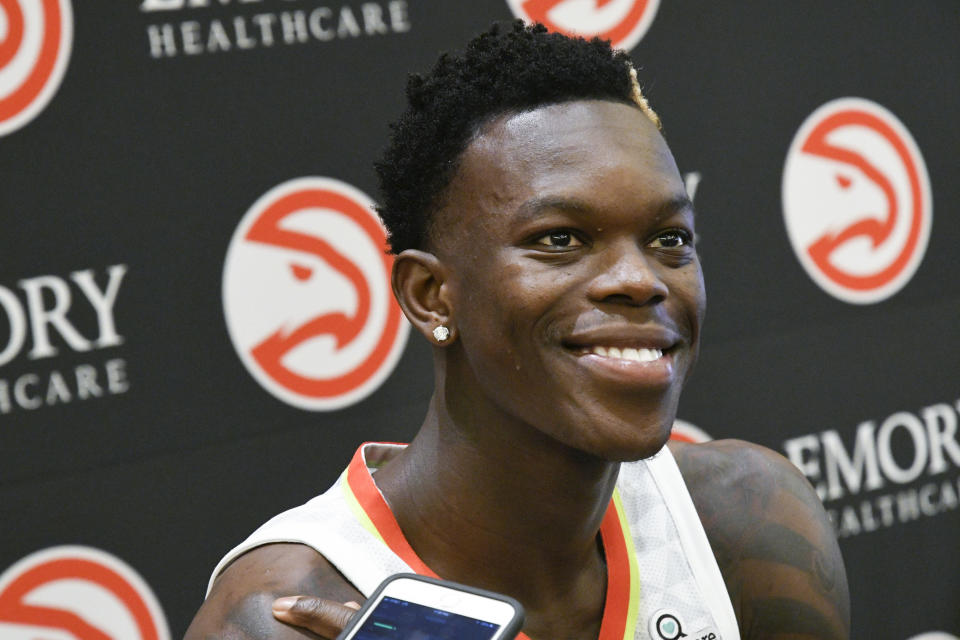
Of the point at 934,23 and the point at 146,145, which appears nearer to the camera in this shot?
the point at 146,145

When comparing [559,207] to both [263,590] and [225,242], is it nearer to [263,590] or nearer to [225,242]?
[263,590]

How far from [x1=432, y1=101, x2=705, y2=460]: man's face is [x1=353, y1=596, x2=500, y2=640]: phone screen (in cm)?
24

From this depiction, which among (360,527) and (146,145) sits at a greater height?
(146,145)

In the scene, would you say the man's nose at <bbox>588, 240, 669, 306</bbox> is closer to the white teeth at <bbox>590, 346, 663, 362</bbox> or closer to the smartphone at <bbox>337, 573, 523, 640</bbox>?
the white teeth at <bbox>590, 346, 663, 362</bbox>

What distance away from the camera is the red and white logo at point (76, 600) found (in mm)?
1564

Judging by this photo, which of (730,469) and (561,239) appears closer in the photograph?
(561,239)

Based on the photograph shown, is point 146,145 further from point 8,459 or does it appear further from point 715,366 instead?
point 715,366

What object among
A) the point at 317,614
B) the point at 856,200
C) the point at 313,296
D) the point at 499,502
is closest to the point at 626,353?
the point at 499,502

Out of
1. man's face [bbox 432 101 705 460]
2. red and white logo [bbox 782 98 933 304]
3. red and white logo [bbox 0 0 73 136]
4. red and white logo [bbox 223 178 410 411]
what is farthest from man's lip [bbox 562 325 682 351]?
red and white logo [bbox 782 98 933 304]

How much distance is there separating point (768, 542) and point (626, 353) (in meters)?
0.41

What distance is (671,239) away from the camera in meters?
1.11

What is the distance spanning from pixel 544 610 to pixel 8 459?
0.79 metres

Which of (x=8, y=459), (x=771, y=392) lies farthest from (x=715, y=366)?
(x=8, y=459)

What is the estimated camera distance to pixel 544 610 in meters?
1.20
